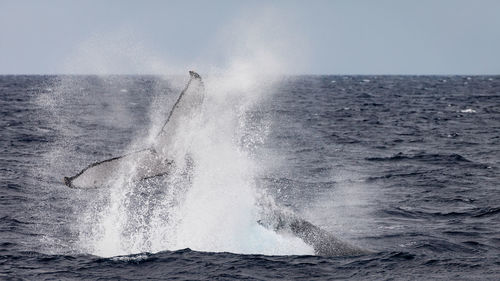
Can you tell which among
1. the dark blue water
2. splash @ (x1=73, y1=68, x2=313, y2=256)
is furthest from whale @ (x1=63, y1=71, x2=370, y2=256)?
the dark blue water

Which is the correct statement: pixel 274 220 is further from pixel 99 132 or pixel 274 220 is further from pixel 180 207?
pixel 99 132

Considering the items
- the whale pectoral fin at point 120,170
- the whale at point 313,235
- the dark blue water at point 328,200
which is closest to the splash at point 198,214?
the whale at point 313,235

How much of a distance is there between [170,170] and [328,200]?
9793mm

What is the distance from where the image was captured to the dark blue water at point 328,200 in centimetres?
1496

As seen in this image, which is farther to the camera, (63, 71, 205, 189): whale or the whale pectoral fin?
(63, 71, 205, 189): whale

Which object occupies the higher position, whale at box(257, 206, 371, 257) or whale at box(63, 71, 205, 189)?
whale at box(63, 71, 205, 189)

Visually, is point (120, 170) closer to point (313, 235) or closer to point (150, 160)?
point (150, 160)

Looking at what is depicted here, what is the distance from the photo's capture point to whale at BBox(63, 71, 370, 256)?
13.3 metres

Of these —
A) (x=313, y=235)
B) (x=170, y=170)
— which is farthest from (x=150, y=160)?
(x=313, y=235)

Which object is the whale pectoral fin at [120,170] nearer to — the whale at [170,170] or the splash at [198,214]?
the whale at [170,170]

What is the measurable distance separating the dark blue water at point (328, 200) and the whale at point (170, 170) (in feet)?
1.74

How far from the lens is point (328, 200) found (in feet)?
76.4

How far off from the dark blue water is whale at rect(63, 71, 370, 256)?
0.53 m

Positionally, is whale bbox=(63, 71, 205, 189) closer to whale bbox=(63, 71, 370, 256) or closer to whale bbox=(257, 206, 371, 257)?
whale bbox=(63, 71, 370, 256)
